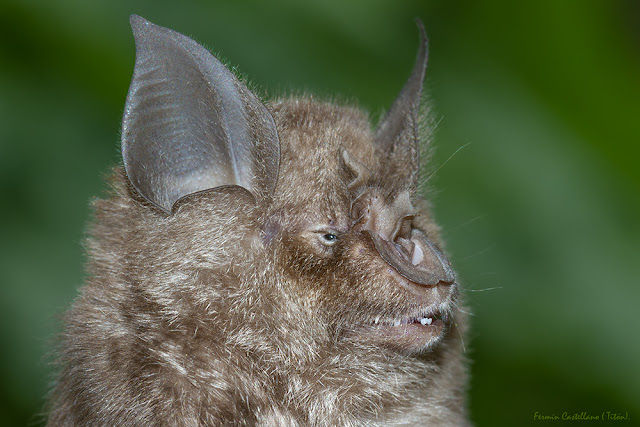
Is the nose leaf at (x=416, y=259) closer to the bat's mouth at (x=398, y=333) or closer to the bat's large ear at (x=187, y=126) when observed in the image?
the bat's mouth at (x=398, y=333)

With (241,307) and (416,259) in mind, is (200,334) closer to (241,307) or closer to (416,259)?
(241,307)

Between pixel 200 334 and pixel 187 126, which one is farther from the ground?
pixel 187 126

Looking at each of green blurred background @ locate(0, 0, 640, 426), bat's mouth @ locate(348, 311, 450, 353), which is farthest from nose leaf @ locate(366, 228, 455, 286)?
green blurred background @ locate(0, 0, 640, 426)

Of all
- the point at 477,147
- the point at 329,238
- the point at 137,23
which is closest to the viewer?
the point at 137,23

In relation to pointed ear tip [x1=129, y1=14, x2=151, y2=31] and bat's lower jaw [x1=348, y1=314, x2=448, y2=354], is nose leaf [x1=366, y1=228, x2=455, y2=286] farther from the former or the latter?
pointed ear tip [x1=129, y1=14, x2=151, y2=31]

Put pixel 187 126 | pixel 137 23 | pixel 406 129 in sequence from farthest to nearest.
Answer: pixel 406 129, pixel 187 126, pixel 137 23

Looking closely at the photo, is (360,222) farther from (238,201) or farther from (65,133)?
(65,133)

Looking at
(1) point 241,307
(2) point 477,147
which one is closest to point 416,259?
(1) point 241,307
